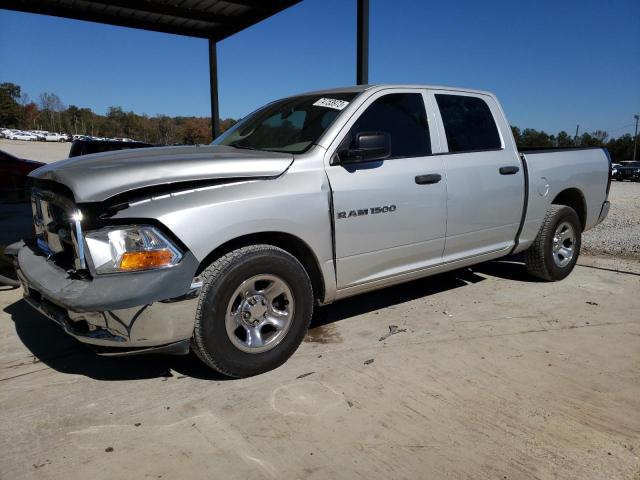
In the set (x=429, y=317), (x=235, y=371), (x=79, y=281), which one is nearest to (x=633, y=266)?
(x=429, y=317)

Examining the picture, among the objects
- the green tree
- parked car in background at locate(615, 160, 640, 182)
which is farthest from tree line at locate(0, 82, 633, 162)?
parked car in background at locate(615, 160, 640, 182)

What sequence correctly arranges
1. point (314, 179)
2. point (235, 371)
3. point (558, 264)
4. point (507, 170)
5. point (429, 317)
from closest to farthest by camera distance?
point (235, 371) < point (314, 179) < point (429, 317) < point (507, 170) < point (558, 264)

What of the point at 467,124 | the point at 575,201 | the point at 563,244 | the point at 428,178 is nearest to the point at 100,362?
the point at 428,178

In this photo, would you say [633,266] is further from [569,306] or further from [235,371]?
[235,371]

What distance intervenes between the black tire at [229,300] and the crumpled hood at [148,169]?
485 millimetres

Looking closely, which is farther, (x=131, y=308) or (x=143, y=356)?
(x=143, y=356)

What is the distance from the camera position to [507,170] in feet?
14.3

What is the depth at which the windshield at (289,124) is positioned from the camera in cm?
350

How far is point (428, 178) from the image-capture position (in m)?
3.71

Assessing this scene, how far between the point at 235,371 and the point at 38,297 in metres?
1.27

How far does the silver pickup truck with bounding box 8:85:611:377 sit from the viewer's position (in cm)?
257

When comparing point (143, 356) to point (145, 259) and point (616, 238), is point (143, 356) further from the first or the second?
point (616, 238)

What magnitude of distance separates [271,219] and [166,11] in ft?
24.6

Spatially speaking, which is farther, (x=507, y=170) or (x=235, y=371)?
(x=507, y=170)
